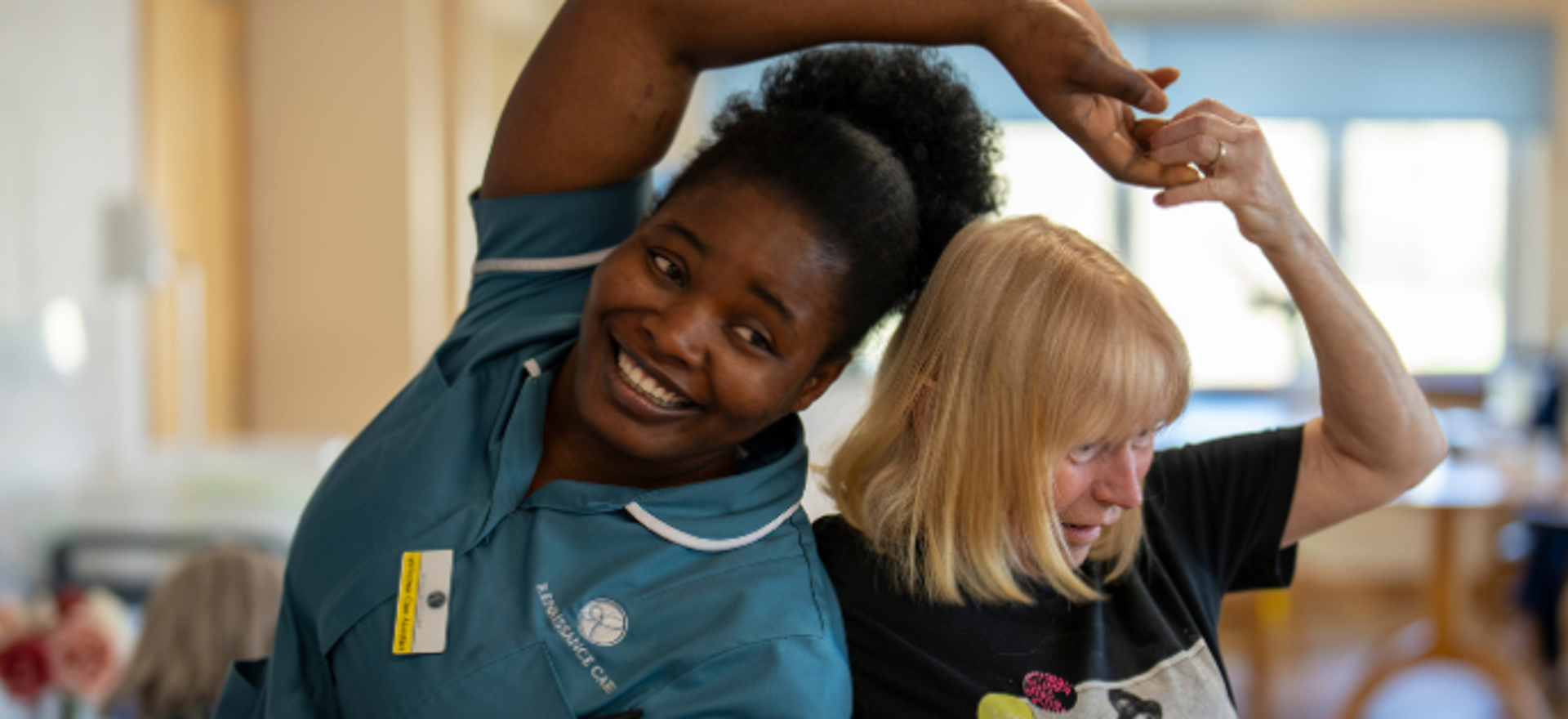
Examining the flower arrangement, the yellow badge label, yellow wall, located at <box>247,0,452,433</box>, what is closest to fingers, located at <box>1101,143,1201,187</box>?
the yellow badge label

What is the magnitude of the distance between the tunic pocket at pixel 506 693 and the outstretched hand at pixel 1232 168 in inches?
24.0

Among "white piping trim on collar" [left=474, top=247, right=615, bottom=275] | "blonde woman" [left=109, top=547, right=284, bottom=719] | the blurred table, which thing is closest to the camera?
"white piping trim on collar" [left=474, top=247, right=615, bottom=275]

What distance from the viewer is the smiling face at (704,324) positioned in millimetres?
959

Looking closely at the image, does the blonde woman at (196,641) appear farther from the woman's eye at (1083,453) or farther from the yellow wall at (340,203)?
the yellow wall at (340,203)

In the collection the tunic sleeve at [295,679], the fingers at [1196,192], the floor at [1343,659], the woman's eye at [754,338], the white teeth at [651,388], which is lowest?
the floor at [1343,659]

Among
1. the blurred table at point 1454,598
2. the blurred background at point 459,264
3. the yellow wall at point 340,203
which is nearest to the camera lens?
the blurred background at point 459,264

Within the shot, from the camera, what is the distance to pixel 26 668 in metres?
1.99

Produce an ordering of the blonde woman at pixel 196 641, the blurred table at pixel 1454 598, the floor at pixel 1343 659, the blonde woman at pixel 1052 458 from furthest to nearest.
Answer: the floor at pixel 1343 659 < the blurred table at pixel 1454 598 < the blonde woman at pixel 196 641 < the blonde woman at pixel 1052 458

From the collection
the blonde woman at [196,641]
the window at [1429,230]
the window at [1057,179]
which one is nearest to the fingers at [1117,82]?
the blonde woman at [196,641]

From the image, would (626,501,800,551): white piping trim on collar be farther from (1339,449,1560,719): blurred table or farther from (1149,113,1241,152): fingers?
(1339,449,1560,719): blurred table

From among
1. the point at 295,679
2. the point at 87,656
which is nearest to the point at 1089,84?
the point at 295,679

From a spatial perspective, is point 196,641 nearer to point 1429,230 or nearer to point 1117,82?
point 1117,82

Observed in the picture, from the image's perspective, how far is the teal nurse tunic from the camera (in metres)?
0.95

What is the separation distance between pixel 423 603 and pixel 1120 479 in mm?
591
